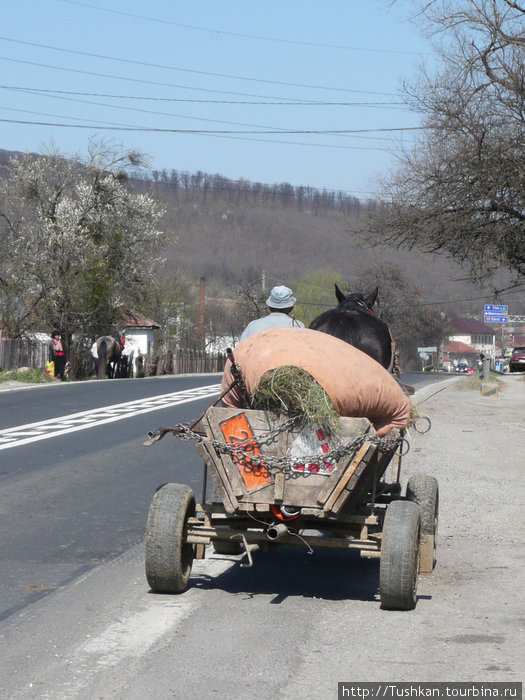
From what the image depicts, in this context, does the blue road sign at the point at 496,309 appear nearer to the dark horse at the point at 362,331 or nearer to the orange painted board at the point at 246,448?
the dark horse at the point at 362,331

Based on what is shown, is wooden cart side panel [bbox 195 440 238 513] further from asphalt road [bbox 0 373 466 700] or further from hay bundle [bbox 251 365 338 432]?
asphalt road [bbox 0 373 466 700]

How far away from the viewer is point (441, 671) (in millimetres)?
4770

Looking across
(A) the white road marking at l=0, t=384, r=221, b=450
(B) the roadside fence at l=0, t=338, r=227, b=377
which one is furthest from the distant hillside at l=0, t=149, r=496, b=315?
(A) the white road marking at l=0, t=384, r=221, b=450

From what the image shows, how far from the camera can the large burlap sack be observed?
598 cm

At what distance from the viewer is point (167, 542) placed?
610cm

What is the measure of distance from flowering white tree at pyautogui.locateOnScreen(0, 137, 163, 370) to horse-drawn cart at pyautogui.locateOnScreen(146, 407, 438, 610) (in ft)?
109

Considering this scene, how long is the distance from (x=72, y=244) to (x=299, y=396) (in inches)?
1453

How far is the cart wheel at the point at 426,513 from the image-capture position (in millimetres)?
6723

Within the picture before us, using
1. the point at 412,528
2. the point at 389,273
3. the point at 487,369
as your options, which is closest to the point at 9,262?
the point at 487,369

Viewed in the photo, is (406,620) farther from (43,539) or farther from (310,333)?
(43,539)

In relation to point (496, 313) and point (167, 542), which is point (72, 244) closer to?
point (496, 313)

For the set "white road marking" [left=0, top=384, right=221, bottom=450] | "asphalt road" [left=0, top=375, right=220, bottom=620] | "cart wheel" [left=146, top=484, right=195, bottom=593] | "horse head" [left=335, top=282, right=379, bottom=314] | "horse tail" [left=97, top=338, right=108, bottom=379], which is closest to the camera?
"cart wheel" [left=146, top=484, right=195, bottom=593]

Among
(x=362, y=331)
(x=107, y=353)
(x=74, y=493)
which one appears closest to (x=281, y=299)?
(x=362, y=331)

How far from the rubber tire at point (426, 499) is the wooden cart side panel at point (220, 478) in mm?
1393
